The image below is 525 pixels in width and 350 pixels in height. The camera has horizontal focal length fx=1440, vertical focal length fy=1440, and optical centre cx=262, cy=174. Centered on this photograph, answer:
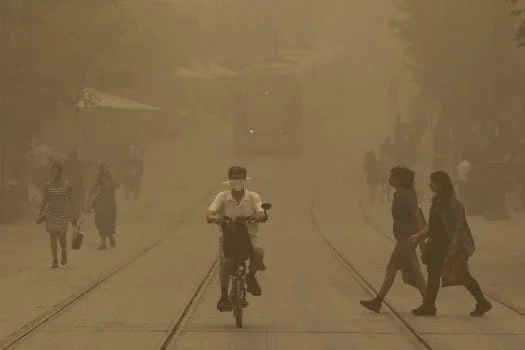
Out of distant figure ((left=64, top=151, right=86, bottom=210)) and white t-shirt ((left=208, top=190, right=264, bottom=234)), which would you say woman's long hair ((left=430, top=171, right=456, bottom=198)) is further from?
distant figure ((left=64, top=151, right=86, bottom=210))

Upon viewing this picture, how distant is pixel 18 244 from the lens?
32156 mm

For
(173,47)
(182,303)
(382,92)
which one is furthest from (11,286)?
(382,92)

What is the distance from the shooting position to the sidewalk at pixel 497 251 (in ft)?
73.5

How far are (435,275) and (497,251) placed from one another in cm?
1334

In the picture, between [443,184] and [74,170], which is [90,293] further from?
[74,170]

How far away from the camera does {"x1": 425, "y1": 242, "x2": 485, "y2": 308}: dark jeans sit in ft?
58.4

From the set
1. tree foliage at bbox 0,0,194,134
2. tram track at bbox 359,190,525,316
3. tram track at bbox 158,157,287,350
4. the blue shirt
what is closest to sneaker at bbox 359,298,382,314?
the blue shirt

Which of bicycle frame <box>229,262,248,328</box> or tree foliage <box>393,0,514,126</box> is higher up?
tree foliage <box>393,0,514,126</box>

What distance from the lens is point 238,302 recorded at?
53.4 ft

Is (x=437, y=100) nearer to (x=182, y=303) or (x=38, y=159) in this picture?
(x=38, y=159)

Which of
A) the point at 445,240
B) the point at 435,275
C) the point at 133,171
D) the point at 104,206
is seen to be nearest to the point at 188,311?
the point at 435,275

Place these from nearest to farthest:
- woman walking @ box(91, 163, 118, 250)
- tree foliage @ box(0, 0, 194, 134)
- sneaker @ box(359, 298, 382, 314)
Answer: sneaker @ box(359, 298, 382, 314) < woman walking @ box(91, 163, 118, 250) < tree foliage @ box(0, 0, 194, 134)

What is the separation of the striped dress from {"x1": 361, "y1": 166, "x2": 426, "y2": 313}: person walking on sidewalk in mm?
8110

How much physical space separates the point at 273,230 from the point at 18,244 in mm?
8629
